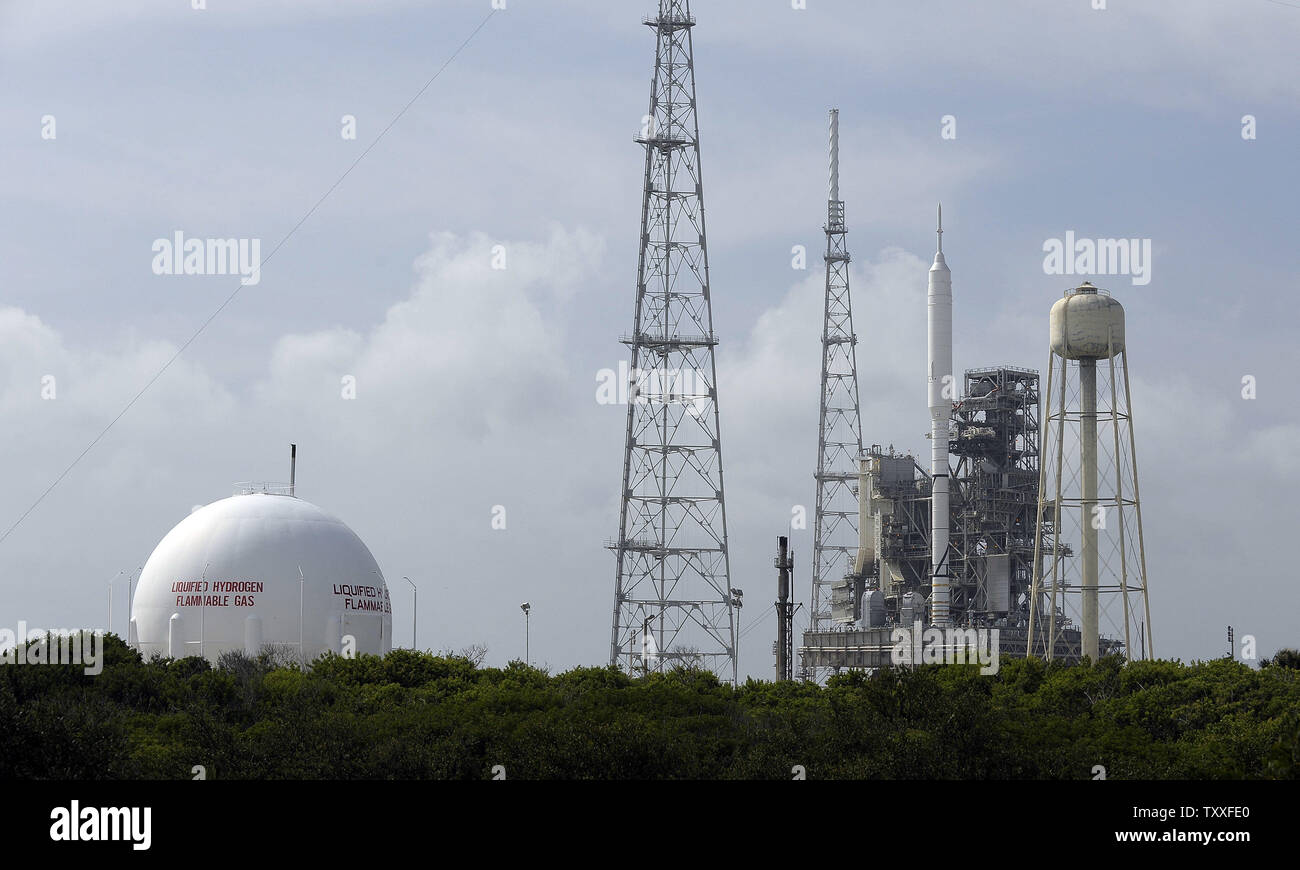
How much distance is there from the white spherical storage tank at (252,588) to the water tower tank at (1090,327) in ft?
87.9


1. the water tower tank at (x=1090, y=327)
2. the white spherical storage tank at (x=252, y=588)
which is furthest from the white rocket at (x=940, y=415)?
the white spherical storage tank at (x=252, y=588)

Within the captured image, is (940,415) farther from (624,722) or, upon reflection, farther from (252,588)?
(624,722)

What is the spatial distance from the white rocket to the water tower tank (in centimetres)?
1732

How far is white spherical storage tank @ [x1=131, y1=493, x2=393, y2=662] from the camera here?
163 ft

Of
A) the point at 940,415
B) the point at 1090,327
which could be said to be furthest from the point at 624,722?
the point at 940,415

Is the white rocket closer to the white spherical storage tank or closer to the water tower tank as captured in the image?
the water tower tank

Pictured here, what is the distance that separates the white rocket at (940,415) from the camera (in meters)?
73.1

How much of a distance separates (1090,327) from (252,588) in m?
31.0

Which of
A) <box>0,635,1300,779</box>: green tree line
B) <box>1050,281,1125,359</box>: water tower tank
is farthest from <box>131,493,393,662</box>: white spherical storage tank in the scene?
<box>1050,281,1125,359</box>: water tower tank

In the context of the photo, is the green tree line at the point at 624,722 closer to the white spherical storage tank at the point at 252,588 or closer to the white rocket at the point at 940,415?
the white spherical storage tank at the point at 252,588
